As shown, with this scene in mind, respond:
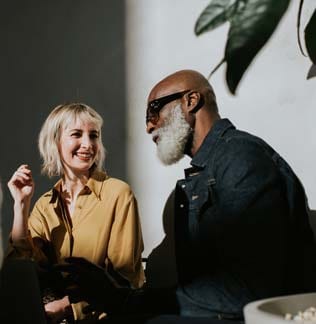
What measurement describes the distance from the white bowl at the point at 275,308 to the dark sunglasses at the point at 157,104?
1.14 metres

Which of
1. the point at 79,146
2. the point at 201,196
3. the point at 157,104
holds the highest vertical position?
the point at 157,104

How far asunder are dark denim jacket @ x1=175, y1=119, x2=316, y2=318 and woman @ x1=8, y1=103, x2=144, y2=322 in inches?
17.0

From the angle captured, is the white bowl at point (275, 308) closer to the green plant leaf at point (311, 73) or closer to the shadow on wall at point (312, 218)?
the shadow on wall at point (312, 218)

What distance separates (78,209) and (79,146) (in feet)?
0.74

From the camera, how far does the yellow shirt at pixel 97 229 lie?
112 inches

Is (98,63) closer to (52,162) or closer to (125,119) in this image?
(125,119)

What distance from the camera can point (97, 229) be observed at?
289 centimetres

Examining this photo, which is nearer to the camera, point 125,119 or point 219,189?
point 219,189

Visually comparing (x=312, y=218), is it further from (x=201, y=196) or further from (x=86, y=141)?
(x=86, y=141)

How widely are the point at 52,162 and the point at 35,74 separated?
16.5 inches

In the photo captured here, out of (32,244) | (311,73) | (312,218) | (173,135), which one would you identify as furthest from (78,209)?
(311,73)

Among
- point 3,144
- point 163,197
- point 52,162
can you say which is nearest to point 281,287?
point 163,197

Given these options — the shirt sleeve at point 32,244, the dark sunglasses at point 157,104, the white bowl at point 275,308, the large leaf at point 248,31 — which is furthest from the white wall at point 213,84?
the white bowl at point 275,308

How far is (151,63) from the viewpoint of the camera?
3121 mm
